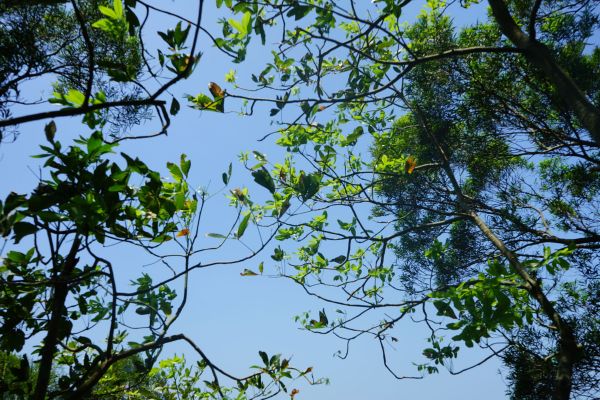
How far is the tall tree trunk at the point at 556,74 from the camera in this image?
2.40m

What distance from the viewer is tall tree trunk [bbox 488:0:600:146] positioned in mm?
2398

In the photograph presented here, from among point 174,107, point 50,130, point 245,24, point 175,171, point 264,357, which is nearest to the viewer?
point 50,130

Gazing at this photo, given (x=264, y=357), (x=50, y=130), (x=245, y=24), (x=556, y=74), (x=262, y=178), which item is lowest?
(x=264, y=357)

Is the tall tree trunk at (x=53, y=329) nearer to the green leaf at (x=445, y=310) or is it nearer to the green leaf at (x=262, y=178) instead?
the green leaf at (x=262, y=178)

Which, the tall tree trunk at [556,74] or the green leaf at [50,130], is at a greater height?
the tall tree trunk at [556,74]

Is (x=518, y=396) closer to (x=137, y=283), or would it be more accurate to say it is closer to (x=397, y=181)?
(x=397, y=181)

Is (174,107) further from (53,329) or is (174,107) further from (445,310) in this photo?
(445,310)

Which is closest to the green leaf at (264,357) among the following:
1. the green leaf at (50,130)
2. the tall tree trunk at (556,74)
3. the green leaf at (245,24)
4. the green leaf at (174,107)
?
the green leaf at (174,107)

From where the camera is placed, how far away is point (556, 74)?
2.57 m

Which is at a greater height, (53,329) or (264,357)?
(264,357)

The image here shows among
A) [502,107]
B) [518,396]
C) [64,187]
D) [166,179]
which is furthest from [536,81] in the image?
[64,187]

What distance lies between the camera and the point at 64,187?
56.5 inches

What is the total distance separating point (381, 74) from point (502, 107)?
3134 millimetres

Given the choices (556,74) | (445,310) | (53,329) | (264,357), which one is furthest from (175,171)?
(556,74)
